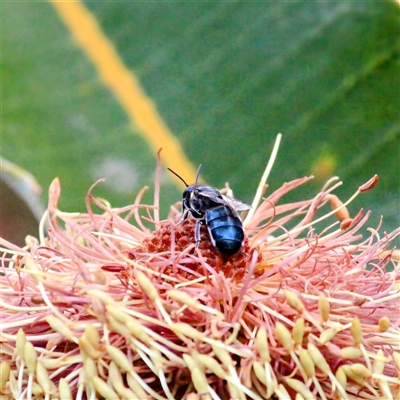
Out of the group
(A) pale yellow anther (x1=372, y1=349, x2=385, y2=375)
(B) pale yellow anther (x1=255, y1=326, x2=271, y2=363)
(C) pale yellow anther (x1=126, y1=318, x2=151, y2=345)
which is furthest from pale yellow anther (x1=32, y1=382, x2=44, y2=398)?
(A) pale yellow anther (x1=372, y1=349, x2=385, y2=375)

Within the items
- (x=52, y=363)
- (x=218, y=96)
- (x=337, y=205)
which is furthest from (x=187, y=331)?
(x=218, y=96)

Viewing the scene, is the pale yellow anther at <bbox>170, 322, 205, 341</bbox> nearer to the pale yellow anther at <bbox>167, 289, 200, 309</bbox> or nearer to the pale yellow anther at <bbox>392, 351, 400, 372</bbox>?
the pale yellow anther at <bbox>167, 289, 200, 309</bbox>

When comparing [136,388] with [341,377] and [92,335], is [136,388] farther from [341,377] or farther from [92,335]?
[341,377]

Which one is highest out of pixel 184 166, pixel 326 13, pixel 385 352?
pixel 326 13

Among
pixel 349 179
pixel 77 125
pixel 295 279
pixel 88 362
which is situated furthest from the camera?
pixel 77 125

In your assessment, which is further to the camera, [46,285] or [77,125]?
[77,125]

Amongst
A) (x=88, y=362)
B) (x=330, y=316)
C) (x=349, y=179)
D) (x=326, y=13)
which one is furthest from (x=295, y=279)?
(x=326, y=13)

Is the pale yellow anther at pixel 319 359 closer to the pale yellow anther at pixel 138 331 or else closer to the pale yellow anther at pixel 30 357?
the pale yellow anther at pixel 138 331

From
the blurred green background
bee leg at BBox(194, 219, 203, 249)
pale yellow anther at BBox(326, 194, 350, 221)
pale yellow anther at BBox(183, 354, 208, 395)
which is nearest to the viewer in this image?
pale yellow anther at BBox(183, 354, 208, 395)

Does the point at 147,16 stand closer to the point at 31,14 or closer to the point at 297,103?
the point at 31,14
